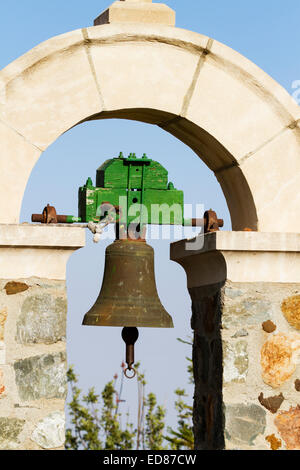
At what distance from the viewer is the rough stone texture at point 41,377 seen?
15.5 feet

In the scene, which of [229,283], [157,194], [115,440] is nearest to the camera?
[229,283]

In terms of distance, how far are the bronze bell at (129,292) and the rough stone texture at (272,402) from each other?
639 millimetres

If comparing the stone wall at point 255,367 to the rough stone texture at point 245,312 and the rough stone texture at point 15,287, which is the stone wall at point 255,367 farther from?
the rough stone texture at point 15,287

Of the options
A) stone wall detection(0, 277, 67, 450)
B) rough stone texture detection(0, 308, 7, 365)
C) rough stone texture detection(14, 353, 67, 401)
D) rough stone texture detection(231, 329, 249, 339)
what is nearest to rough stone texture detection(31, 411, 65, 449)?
stone wall detection(0, 277, 67, 450)

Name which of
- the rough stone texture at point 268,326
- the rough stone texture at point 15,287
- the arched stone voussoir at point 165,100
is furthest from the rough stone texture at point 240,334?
the rough stone texture at point 15,287

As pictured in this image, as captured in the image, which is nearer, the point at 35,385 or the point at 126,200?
the point at 35,385

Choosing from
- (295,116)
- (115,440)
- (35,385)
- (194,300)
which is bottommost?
(115,440)

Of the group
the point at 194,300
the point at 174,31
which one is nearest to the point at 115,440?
the point at 194,300

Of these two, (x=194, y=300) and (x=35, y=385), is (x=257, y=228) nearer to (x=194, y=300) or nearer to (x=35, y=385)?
(x=194, y=300)

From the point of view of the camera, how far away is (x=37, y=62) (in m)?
4.91

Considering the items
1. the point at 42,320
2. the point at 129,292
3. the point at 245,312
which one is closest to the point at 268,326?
the point at 245,312

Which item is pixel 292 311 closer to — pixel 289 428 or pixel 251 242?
pixel 251 242

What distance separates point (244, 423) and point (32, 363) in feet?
3.84

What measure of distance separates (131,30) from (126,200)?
957 mm
